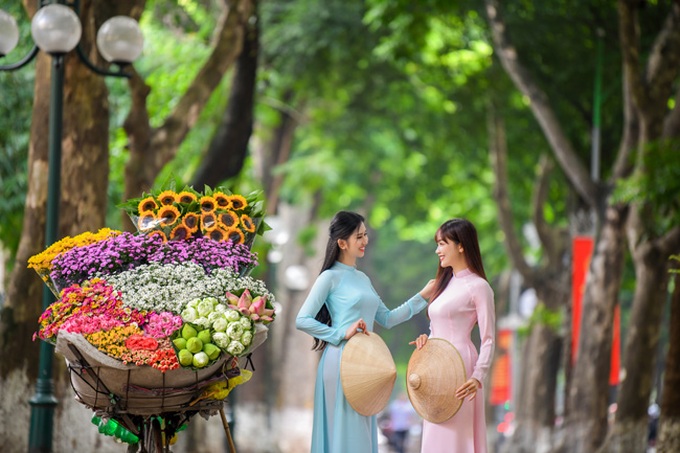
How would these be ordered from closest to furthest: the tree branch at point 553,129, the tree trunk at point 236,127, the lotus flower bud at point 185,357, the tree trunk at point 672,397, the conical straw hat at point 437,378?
the lotus flower bud at point 185,357 → the conical straw hat at point 437,378 → the tree trunk at point 672,397 → the tree trunk at point 236,127 → the tree branch at point 553,129

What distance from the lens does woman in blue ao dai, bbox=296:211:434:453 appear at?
778 centimetres

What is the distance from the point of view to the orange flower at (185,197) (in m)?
7.52

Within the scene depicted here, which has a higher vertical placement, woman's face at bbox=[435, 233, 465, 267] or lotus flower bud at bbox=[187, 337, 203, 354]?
woman's face at bbox=[435, 233, 465, 267]

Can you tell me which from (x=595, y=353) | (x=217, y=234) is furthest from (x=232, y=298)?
(x=595, y=353)

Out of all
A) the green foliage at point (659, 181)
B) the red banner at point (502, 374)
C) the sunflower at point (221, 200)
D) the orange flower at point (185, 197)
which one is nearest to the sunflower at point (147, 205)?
the orange flower at point (185, 197)

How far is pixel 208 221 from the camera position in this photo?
7.48 metres

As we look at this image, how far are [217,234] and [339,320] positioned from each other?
1.00 metres

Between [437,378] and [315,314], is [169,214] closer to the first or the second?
[315,314]

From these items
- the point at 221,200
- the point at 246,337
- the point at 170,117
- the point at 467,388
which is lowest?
the point at 467,388

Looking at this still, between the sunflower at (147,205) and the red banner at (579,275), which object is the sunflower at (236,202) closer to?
the sunflower at (147,205)

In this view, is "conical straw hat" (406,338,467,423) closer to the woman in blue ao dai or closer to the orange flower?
the woman in blue ao dai

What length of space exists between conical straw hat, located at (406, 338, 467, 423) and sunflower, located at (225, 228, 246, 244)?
1264 mm

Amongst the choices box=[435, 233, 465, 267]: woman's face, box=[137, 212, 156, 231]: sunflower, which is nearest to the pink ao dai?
box=[435, 233, 465, 267]: woman's face

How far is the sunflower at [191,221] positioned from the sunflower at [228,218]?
0.43 ft
